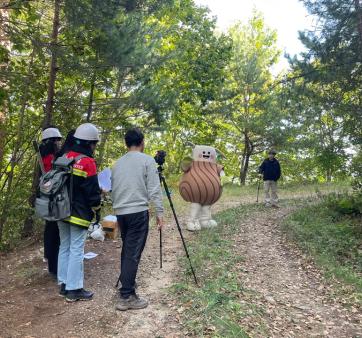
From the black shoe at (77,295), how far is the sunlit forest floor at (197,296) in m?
0.09

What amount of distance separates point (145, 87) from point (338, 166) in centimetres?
608

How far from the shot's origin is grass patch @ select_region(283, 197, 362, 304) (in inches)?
251

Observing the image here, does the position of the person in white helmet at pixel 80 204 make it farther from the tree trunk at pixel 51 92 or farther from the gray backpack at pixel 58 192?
the tree trunk at pixel 51 92

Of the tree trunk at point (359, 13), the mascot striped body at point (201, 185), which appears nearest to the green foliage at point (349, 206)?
the mascot striped body at point (201, 185)

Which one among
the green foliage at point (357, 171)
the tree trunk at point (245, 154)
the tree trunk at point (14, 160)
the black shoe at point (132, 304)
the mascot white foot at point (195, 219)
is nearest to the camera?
the black shoe at point (132, 304)

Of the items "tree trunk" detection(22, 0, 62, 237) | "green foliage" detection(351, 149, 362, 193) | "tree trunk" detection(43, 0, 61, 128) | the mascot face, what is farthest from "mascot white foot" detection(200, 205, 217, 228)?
"green foliage" detection(351, 149, 362, 193)

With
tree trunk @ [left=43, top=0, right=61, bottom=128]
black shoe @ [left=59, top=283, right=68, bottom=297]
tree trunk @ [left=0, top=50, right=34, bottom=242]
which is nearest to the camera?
black shoe @ [left=59, top=283, right=68, bottom=297]

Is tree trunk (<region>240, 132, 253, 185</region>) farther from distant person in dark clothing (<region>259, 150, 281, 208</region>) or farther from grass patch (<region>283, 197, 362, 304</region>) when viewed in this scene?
grass patch (<region>283, 197, 362, 304</region>)

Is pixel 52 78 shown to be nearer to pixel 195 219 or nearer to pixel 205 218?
pixel 195 219

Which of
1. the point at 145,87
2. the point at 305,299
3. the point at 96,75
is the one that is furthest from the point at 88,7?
the point at 305,299

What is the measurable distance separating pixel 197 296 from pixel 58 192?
2.13 metres

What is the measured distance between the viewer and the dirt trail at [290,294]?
15.7 feet

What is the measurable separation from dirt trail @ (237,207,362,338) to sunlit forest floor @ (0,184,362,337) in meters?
0.01

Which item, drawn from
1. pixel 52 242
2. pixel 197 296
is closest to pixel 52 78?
pixel 52 242
